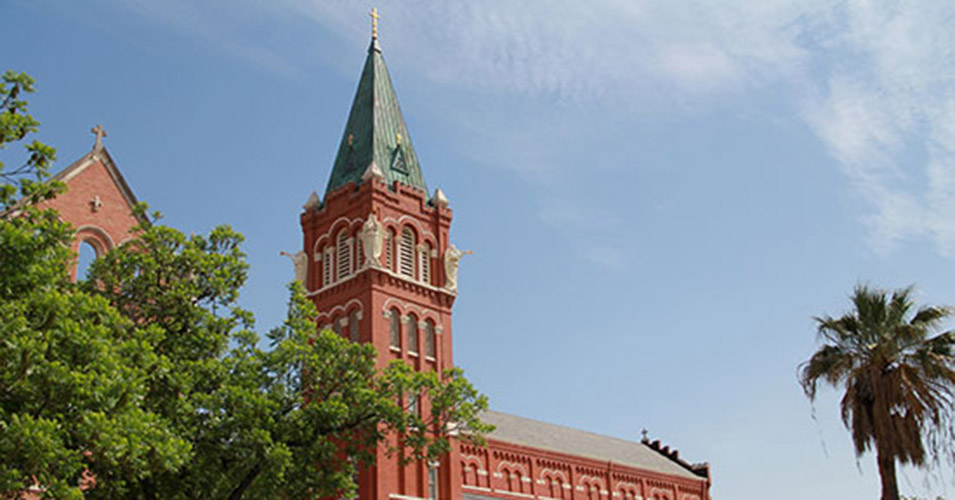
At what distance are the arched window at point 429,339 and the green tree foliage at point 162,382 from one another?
15.0 meters

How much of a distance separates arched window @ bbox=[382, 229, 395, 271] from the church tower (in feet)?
0.15

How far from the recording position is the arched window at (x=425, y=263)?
47.0 m

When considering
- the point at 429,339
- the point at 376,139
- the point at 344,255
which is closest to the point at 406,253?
the point at 344,255

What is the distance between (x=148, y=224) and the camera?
24.9 metres

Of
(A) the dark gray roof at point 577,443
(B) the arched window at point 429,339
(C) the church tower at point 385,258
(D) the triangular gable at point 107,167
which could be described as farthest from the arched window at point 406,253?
(D) the triangular gable at point 107,167

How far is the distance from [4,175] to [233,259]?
6854mm

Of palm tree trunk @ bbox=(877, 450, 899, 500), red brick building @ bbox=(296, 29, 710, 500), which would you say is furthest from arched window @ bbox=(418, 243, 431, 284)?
palm tree trunk @ bbox=(877, 450, 899, 500)

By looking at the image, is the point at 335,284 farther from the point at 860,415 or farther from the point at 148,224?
the point at 860,415

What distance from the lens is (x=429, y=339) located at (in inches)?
1813

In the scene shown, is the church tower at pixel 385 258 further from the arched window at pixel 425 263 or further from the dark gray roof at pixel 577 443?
the dark gray roof at pixel 577 443

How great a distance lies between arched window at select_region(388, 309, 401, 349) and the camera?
44500mm

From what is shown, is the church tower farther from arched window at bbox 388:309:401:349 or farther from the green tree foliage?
the green tree foliage

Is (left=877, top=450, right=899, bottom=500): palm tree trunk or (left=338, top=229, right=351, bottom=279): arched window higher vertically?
(left=338, top=229, right=351, bottom=279): arched window

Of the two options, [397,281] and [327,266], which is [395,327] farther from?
[327,266]
